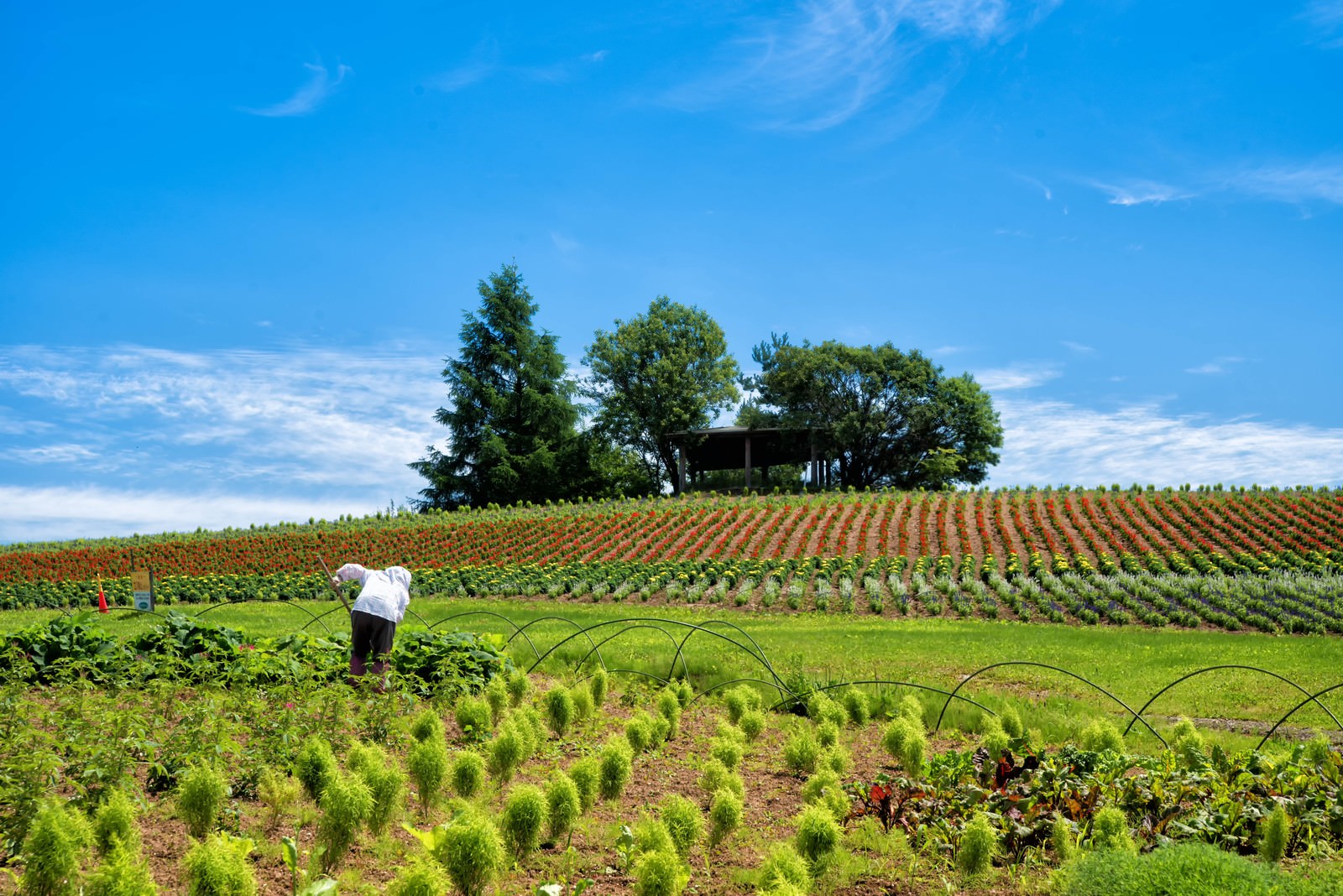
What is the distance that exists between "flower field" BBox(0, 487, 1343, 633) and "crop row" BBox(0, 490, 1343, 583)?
0.09 m

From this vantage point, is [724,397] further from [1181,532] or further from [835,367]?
[1181,532]

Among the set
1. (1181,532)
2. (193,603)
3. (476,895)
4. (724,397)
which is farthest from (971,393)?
(476,895)

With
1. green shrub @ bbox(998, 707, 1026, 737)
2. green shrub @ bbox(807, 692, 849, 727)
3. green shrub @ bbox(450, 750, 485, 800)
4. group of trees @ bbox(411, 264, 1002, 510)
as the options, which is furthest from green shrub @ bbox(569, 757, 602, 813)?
group of trees @ bbox(411, 264, 1002, 510)

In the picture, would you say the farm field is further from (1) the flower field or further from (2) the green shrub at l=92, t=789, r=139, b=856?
(1) the flower field

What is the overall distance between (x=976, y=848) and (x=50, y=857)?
4.19 metres

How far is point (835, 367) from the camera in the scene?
132ft

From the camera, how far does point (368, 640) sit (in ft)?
25.0

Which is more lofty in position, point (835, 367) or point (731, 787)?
point (835, 367)

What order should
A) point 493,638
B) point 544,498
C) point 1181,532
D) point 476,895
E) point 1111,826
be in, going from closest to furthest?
1. point 476,895
2. point 1111,826
3. point 493,638
4. point 1181,532
5. point 544,498

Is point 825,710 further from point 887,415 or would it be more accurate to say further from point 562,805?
point 887,415

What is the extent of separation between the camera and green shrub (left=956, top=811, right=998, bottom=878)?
14.3 feet

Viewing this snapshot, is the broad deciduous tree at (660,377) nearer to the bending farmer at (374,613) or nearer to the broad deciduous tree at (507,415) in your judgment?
the broad deciduous tree at (507,415)

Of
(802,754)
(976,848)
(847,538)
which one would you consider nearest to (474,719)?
(802,754)

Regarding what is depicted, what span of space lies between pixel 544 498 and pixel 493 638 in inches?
1242
